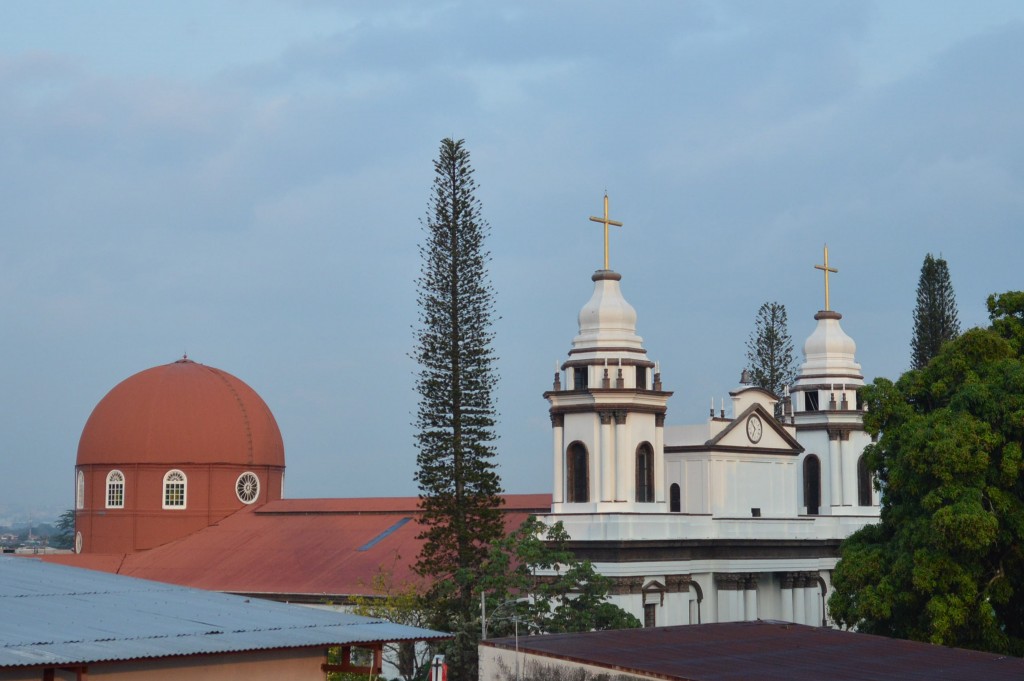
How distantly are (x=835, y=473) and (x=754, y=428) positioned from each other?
15.4 ft

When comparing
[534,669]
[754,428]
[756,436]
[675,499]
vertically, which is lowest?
[534,669]

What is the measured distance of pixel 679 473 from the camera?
40969 mm

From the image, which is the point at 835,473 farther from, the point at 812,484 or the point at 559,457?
the point at 559,457

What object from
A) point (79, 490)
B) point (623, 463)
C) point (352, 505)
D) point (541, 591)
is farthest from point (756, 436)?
point (79, 490)

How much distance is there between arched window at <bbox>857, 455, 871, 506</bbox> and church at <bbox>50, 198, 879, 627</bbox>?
2.3 inches

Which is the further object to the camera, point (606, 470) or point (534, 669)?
point (606, 470)

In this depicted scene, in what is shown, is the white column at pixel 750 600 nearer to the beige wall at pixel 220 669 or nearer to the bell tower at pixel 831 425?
the bell tower at pixel 831 425

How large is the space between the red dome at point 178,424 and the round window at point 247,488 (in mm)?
500

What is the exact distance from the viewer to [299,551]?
1784 inches

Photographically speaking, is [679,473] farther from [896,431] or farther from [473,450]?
[896,431]

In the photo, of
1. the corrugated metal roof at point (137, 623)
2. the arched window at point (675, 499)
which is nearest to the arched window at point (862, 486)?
the arched window at point (675, 499)

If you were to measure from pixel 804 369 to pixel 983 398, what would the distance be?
18959 mm

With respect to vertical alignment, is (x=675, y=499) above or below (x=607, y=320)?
below

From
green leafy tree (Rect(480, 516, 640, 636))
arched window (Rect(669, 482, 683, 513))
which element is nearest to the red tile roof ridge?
arched window (Rect(669, 482, 683, 513))
